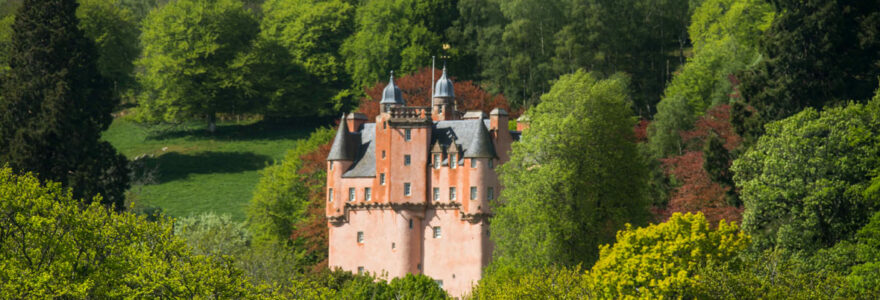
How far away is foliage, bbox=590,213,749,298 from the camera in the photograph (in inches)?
2280

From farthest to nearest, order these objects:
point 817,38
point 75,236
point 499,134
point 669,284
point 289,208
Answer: point 289,208 < point 499,134 < point 817,38 < point 669,284 < point 75,236

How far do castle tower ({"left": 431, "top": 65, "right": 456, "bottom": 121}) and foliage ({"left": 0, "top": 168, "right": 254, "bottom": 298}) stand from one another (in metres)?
43.6

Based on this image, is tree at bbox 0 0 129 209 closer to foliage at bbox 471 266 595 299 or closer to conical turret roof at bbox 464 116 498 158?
conical turret roof at bbox 464 116 498 158

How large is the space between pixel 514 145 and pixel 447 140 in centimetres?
1470

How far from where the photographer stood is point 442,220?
90.8 m

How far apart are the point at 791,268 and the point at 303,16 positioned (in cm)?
8027

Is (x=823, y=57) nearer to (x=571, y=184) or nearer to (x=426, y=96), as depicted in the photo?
(x=571, y=184)

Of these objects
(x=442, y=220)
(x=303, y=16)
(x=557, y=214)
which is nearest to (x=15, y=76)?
(x=442, y=220)

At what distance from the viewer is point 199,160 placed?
120 meters

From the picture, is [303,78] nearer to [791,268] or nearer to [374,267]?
[374,267]

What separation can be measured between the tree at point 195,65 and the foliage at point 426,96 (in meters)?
18.0

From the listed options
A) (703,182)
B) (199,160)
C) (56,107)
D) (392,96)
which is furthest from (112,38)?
(703,182)

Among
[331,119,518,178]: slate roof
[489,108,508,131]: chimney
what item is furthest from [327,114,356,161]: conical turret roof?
[489,108,508,131]: chimney

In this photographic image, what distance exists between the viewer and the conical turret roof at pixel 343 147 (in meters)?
93.6
